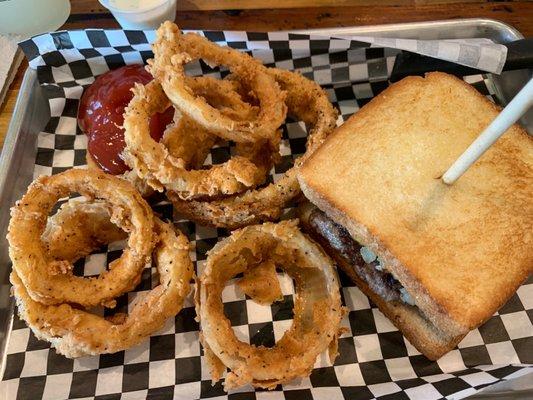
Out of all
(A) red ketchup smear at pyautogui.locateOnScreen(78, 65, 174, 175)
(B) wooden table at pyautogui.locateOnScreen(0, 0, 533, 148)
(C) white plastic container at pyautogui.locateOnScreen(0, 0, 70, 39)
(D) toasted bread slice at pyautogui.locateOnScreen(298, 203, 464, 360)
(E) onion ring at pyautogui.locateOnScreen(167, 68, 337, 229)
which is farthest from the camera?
(B) wooden table at pyautogui.locateOnScreen(0, 0, 533, 148)

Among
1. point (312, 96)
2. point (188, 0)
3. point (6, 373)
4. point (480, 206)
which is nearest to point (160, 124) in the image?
point (312, 96)

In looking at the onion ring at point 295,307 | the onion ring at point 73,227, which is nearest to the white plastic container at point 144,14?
the onion ring at point 73,227

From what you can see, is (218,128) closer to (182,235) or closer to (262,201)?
(262,201)

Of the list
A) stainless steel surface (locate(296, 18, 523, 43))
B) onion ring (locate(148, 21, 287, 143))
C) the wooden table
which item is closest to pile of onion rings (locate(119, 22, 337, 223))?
onion ring (locate(148, 21, 287, 143))

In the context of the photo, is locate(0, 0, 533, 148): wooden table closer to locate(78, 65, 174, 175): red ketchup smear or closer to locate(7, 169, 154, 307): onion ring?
locate(78, 65, 174, 175): red ketchup smear

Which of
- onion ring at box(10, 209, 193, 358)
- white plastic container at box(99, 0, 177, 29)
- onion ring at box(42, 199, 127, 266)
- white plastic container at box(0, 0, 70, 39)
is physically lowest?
onion ring at box(10, 209, 193, 358)

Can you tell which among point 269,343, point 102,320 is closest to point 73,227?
point 102,320

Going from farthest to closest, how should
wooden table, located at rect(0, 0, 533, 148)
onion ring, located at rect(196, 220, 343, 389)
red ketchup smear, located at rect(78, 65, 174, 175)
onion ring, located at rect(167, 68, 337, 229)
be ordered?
wooden table, located at rect(0, 0, 533, 148) → red ketchup smear, located at rect(78, 65, 174, 175) → onion ring, located at rect(167, 68, 337, 229) → onion ring, located at rect(196, 220, 343, 389)

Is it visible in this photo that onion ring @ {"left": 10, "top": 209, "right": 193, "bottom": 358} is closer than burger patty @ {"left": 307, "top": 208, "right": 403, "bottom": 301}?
Yes
